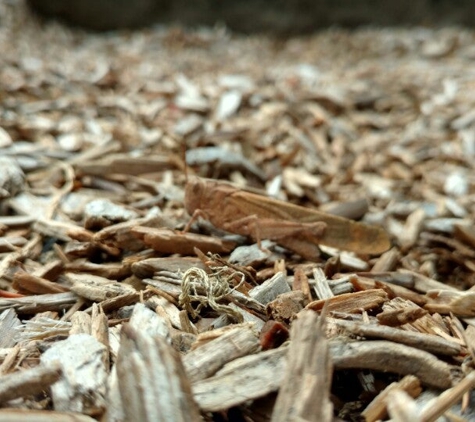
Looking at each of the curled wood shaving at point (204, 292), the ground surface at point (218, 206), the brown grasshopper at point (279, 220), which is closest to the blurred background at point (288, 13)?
the ground surface at point (218, 206)

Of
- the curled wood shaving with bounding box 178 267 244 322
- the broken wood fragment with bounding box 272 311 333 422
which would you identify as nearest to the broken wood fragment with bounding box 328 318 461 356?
the broken wood fragment with bounding box 272 311 333 422

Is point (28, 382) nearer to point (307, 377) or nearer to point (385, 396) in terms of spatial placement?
point (307, 377)

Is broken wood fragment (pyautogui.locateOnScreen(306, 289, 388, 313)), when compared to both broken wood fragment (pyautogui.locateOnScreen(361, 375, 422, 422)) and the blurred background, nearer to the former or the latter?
broken wood fragment (pyautogui.locateOnScreen(361, 375, 422, 422))

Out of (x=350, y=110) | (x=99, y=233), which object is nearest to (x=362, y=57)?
(x=350, y=110)

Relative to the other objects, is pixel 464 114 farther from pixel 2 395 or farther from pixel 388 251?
pixel 2 395

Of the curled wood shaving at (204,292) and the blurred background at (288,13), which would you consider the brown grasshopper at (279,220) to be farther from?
the blurred background at (288,13)

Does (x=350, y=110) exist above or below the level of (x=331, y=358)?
above
